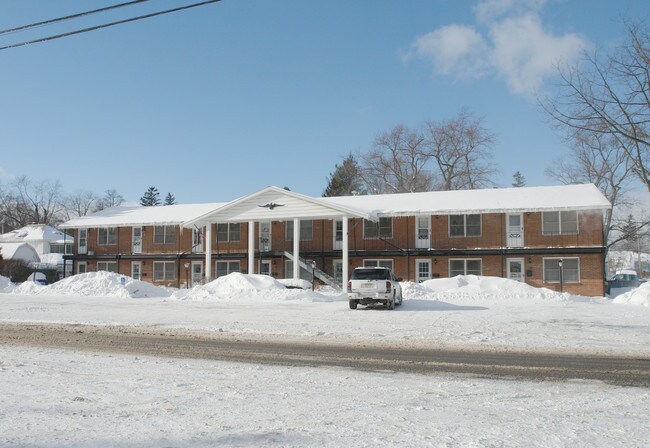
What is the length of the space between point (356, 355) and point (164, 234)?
3474cm

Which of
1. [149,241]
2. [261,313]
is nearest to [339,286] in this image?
[261,313]

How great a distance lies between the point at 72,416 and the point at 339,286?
1147 inches

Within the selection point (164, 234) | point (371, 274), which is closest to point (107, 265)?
point (164, 234)

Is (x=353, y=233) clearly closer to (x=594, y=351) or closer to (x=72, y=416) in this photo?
(x=594, y=351)

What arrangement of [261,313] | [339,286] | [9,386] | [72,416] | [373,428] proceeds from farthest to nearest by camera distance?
[339,286], [261,313], [9,386], [72,416], [373,428]

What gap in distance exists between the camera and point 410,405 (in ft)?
23.9

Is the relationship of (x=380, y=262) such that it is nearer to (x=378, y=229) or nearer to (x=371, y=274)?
(x=378, y=229)

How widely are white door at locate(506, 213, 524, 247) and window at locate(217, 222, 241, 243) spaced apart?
18962 millimetres

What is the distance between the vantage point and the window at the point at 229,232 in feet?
140

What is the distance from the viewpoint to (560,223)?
3478cm

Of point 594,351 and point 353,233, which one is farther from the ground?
point 353,233

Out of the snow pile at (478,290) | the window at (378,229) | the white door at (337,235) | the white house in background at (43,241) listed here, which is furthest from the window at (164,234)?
the white house in background at (43,241)

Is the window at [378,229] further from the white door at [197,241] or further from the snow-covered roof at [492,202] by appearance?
the white door at [197,241]

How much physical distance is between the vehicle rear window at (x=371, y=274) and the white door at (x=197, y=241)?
2146 cm
